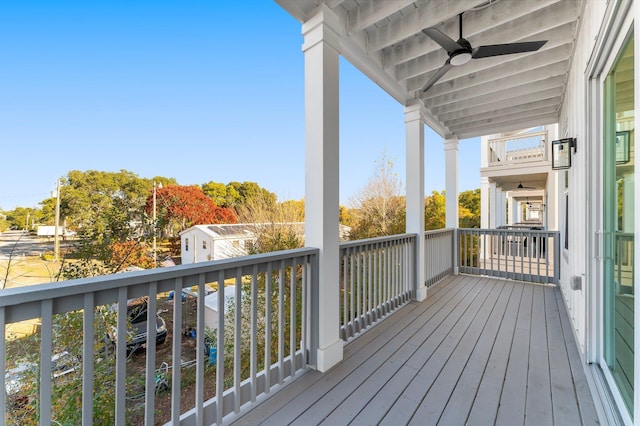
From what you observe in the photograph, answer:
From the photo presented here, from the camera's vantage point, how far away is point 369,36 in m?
2.91

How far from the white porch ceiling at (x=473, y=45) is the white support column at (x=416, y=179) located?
10.9 inches

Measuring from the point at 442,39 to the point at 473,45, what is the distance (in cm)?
106

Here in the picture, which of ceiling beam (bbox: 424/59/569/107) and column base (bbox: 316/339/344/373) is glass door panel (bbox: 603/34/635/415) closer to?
column base (bbox: 316/339/344/373)

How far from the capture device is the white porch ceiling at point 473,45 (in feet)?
8.06

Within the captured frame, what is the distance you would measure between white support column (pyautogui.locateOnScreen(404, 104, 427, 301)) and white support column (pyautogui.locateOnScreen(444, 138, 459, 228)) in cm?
187

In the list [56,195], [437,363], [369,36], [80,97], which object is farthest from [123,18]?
[437,363]

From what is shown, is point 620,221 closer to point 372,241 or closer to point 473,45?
point 372,241

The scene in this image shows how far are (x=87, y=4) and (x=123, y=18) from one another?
1.41 meters

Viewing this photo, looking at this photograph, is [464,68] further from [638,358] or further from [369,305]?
[638,358]

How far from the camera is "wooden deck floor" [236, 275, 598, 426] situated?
1735mm

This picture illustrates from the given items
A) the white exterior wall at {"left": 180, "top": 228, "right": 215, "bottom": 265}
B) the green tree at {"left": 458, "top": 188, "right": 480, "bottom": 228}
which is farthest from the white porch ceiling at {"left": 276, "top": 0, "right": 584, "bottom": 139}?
the green tree at {"left": 458, "top": 188, "right": 480, "bottom": 228}

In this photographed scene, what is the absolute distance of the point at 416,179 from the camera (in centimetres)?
408

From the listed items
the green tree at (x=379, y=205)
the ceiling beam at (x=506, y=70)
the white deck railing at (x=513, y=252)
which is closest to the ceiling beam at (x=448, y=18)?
the ceiling beam at (x=506, y=70)

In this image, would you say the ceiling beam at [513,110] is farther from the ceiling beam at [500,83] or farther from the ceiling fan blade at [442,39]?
the ceiling fan blade at [442,39]
